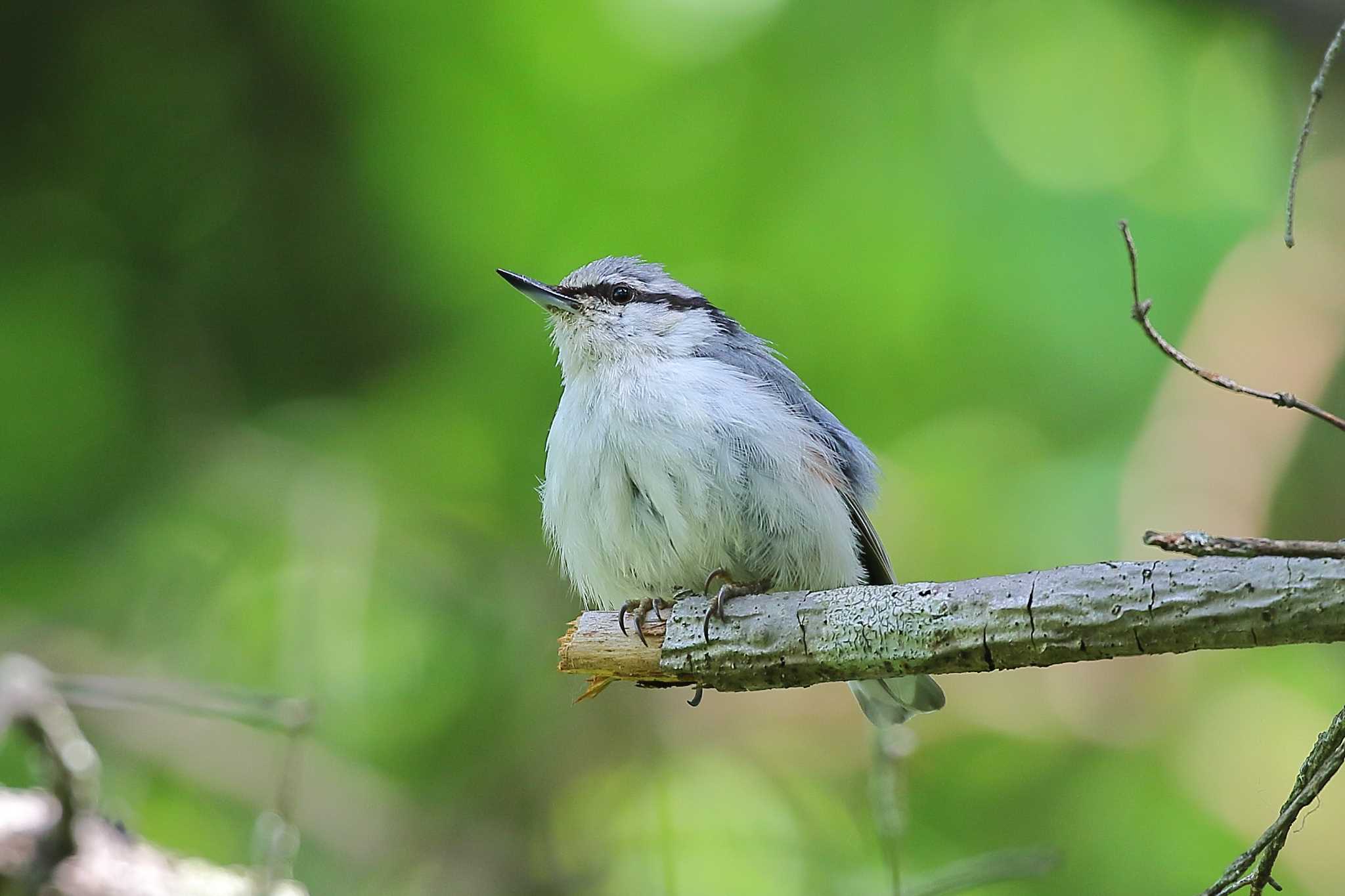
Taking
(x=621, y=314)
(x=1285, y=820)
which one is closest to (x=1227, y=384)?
(x=1285, y=820)

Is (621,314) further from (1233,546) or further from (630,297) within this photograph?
(1233,546)

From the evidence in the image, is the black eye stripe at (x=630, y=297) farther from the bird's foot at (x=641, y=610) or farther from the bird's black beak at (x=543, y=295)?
the bird's foot at (x=641, y=610)

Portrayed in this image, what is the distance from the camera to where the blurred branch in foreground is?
2.89 metres

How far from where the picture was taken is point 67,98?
518 cm

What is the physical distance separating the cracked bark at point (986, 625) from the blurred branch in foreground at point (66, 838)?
1.18 meters

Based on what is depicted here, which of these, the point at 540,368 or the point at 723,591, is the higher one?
the point at 540,368

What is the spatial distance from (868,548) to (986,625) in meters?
1.58

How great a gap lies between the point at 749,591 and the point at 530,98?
2.68m

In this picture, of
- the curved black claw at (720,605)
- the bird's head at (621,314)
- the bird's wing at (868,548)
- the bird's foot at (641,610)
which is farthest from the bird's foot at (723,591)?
the bird's head at (621,314)

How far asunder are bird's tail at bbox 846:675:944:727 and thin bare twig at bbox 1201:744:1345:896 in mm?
1742

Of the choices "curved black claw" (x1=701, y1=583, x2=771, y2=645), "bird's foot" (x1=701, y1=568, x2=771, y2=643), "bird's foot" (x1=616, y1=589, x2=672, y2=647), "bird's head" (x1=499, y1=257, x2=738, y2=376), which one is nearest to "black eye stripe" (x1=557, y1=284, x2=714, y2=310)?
"bird's head" (x1=499, y1=257, x2=738, y2=376)

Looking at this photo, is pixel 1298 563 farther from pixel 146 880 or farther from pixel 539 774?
pixel 539 774

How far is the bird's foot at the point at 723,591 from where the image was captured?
9.17 feet

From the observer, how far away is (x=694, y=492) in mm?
3395
